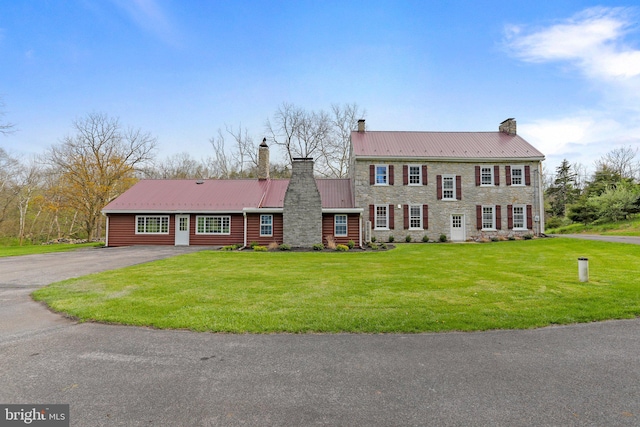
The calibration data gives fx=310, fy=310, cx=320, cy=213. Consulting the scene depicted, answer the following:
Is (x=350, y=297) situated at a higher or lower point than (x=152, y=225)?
lower

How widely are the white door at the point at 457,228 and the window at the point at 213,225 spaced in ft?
54.2

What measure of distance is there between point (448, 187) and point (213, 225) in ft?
57.6

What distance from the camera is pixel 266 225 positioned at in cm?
2050

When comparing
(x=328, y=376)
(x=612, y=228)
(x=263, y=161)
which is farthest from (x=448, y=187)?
(x=328, y=376)

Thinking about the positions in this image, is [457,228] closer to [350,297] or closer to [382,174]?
[382,174]

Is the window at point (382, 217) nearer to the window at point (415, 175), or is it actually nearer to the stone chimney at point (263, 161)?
the window at point (415, 175)

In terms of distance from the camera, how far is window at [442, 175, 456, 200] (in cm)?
2356

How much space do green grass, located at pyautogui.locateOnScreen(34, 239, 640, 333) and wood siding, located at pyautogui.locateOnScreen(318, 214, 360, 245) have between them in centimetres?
962

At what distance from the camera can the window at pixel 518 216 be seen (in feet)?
76.5

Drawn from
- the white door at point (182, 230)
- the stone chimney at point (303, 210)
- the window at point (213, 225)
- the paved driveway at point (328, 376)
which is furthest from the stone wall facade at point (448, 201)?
the paved driveway at point (328, 376)

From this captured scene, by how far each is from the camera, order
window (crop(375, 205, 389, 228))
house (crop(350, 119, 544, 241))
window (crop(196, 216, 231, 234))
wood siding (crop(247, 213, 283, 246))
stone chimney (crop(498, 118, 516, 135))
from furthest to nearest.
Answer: stone chimney (crop(498, 118, 516, 135))
house (crop(350, 119, 544, 241))
window (crop(375, 205, 389, 228))
window (crop(196, 216, 231, 234))
wood siding (crop(247, 213, 283, 246))

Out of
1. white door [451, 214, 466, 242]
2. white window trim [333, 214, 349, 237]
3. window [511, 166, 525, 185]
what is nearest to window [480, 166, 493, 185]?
window [511, 166, 525, 185]

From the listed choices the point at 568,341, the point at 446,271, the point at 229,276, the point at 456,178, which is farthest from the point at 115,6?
the point at 456,178

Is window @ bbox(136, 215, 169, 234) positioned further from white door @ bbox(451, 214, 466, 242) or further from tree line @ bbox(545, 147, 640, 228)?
tree line @ bbox(545, 147, 640, 228)
